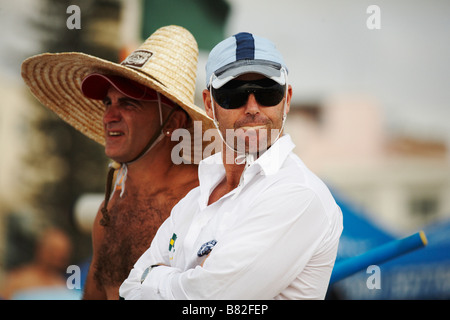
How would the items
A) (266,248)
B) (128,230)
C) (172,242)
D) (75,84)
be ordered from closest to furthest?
(266,248) < (172,242) < (128,230) < (75,84)

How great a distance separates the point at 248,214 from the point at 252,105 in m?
0.43

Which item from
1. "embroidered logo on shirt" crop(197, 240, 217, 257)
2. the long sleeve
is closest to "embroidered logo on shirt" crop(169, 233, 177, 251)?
"embroidered logo on shirt" crop(197, 240, 217, 257)

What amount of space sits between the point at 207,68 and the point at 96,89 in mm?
1053

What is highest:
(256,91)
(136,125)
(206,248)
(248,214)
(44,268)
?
(256,91)

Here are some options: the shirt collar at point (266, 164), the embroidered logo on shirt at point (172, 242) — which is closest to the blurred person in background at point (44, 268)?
the embroidered logo on shirt at point (172, 242)

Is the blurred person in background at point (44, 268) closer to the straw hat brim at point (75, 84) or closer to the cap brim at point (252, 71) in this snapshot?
the straw hat brim at point (75, 84)

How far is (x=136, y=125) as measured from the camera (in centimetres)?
301

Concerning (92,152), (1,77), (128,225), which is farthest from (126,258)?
(1,77)

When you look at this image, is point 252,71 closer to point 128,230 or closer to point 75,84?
point 128,230

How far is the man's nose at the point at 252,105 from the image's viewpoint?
212 centimetres

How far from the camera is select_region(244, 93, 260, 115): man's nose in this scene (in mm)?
2115

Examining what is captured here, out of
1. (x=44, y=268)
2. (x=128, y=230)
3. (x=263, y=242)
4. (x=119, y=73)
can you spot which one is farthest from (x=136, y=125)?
(x=44, y=268)
